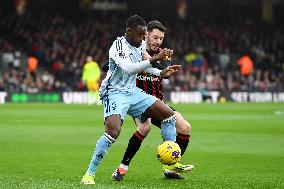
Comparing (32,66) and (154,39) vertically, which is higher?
(154,39)

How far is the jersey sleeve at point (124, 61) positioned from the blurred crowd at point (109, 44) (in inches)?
1126

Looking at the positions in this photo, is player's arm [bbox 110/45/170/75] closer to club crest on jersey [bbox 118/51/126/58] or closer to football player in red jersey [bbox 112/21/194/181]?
club crest on jersey [bbox 118/51/126/58]

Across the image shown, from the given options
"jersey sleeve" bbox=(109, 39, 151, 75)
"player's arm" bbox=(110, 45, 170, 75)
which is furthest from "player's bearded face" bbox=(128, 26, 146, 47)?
"player's arm" bbox=(110, 45, 170, 75)

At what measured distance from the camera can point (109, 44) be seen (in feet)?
146

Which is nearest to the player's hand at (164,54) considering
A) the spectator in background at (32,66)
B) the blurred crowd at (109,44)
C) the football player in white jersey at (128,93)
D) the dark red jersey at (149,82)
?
the football player in white jersey at (128,93)

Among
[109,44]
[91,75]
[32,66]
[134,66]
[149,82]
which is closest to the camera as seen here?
[134,66]

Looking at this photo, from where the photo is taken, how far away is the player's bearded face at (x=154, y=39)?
10.7 metres

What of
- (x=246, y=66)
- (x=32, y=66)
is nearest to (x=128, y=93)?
(x=32, y=66)

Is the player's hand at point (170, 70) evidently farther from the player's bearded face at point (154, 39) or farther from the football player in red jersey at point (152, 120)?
Result: the player's bearded face at point (154, 39)

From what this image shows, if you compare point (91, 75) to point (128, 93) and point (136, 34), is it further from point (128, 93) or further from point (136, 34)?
point (136, 34)

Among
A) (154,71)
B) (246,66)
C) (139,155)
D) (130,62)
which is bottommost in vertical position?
(139,155)

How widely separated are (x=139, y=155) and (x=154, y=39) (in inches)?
145

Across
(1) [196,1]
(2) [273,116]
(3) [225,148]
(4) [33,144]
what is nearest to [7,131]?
(4) [33,144]

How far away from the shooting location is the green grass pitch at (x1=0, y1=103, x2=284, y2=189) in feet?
33.1
